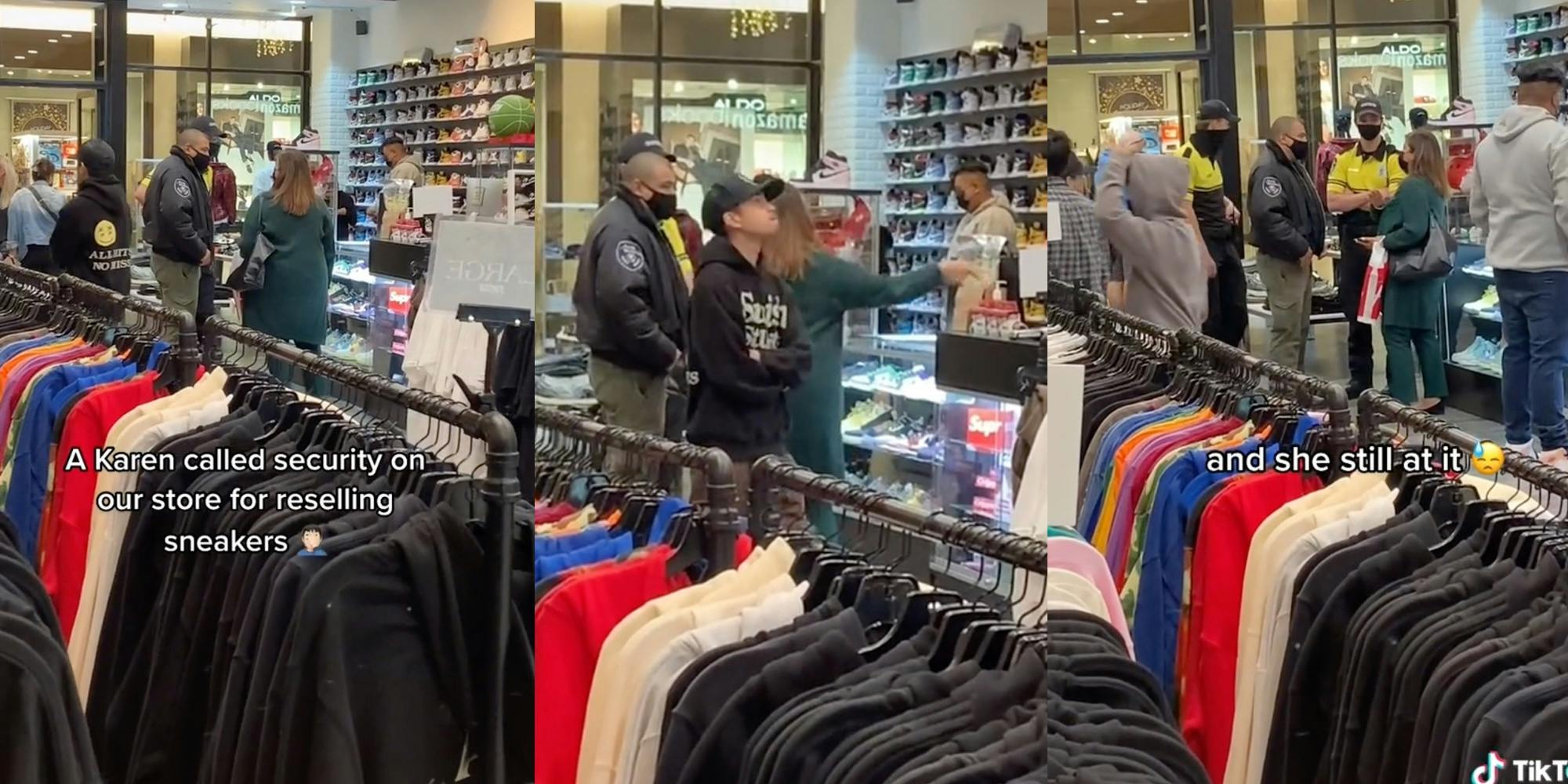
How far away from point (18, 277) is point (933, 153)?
2391mm

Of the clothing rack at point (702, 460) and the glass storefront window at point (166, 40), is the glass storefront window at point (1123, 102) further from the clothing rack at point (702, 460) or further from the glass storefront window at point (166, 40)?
the glass storefront window at point (166, 40)

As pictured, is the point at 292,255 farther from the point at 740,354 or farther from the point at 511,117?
the point at 740,354

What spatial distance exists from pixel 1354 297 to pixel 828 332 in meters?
1.35

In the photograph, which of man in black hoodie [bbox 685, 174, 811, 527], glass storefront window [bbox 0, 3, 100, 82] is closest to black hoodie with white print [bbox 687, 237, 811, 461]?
man in black hoodie [bbox 685, 174, 811, 527]

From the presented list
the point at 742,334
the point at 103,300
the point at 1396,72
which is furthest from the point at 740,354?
the point at 103,300

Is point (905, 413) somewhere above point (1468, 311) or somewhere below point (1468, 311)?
below

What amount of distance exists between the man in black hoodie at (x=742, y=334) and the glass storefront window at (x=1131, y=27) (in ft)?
1.87

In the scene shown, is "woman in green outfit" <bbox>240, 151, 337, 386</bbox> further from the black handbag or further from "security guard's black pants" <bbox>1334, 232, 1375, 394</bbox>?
"security guard's black pants" <bbox>1334, 232, 1375, 394</bbox>

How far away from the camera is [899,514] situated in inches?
53.7

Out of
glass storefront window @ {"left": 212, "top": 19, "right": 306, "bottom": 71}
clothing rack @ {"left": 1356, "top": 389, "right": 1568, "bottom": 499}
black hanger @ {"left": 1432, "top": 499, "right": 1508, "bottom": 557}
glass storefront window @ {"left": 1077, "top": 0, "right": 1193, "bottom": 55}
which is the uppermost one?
glass storefront window @ {"left": 212, "top": 19, "right": 306, "bottom": 71}

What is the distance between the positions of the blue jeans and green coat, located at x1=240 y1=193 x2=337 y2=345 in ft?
6.92

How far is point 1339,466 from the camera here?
204cm

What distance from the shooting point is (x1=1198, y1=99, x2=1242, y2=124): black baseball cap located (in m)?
2.00

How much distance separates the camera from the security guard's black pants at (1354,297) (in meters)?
2.35
